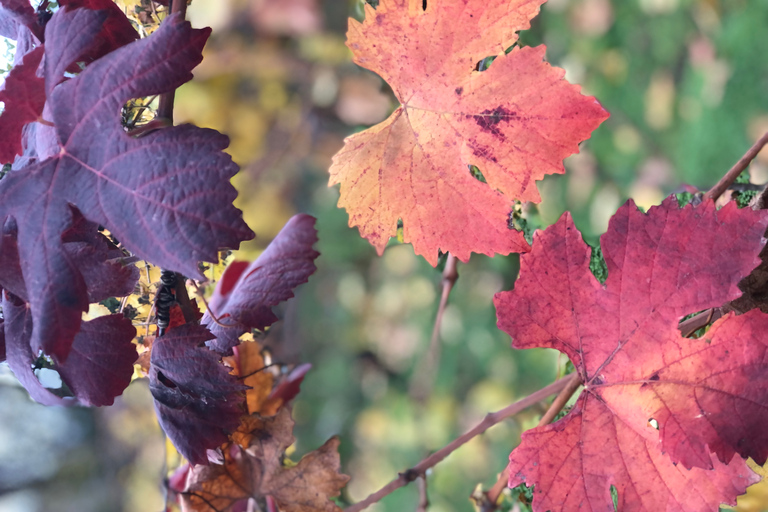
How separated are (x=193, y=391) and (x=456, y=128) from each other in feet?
0.82

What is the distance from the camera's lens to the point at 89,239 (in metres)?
0.34

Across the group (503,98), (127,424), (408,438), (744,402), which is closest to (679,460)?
(744,402)

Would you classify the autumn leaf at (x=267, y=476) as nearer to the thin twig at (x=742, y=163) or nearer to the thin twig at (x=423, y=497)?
the thin twig at (x=423, y=497)

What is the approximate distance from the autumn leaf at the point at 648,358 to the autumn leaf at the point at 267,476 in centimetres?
19

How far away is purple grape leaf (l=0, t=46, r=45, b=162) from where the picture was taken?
290 mm

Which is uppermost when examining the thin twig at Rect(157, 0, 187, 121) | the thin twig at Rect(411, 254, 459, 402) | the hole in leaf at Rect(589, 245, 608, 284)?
the thin twig at Rect(157, 0, 187, 121)

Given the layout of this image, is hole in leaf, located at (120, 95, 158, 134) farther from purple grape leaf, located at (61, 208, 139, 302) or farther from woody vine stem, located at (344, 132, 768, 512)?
woody vine stem, located at (344, 132, 768, 512)

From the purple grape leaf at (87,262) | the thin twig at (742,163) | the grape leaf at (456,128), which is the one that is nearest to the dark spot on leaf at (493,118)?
the grape leaf at (456,128)

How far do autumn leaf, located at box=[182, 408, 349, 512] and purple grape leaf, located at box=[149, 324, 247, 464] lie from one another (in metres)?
0.09

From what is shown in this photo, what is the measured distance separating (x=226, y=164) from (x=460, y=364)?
0.39 meters

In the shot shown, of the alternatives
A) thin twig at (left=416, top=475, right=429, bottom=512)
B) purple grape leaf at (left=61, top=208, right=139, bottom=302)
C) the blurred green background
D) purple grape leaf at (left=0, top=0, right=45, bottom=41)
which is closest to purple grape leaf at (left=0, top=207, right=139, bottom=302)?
purple grape leaf at (left=61, top=208, right=139, bottom=302)

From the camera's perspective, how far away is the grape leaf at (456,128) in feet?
1.10

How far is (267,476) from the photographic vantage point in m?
0.47

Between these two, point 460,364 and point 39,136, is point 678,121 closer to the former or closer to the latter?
point 460,364
